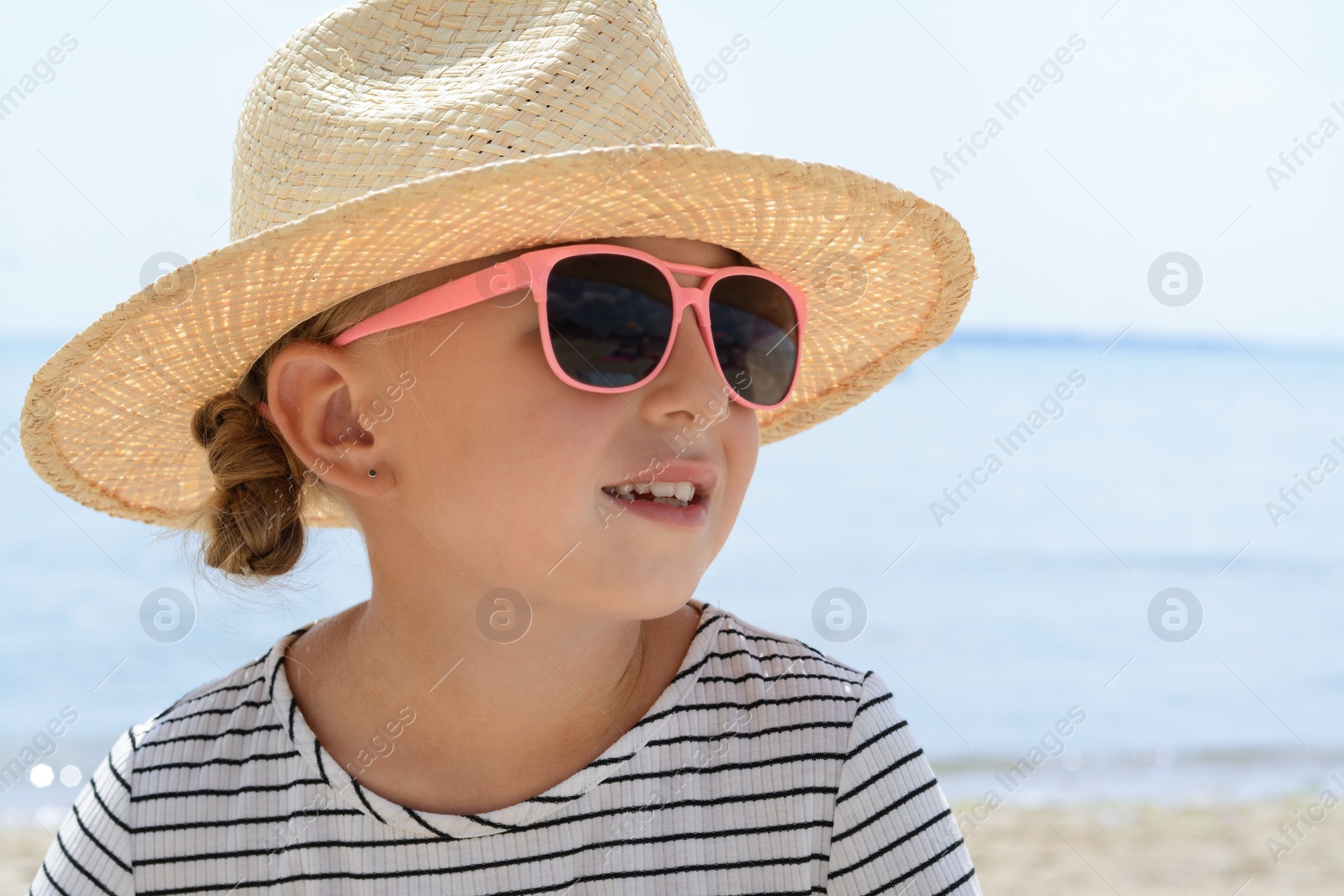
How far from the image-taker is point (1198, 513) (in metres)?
13.1

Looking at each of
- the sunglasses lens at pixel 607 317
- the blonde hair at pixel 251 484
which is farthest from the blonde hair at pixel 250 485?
the sunglasses lens at pixel 607 317

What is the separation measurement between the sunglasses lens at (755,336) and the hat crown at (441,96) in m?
0.23

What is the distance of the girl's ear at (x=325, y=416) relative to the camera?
1.72 metres

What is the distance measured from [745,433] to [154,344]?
901 mm

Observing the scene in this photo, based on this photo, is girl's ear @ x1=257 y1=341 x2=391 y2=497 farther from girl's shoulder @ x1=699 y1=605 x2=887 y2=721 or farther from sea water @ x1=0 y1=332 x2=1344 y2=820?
girl's shoulder @ x1=699 y1=605 x2=887 y2=721

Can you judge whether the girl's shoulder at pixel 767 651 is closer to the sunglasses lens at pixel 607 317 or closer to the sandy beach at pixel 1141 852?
the sunglasses lens at pixel 607 317

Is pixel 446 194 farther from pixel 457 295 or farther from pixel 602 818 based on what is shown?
pixel 602 818

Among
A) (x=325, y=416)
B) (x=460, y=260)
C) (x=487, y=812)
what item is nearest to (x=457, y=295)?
(x=460, y=260)

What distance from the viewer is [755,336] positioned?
169cm

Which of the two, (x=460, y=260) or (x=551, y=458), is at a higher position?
(x=460, y=260)

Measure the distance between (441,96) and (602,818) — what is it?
1.04 meters

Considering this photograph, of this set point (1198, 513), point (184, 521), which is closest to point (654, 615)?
point (184, 521)

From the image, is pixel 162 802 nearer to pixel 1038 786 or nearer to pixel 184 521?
pixel 184 521

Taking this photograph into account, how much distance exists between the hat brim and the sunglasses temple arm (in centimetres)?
3
